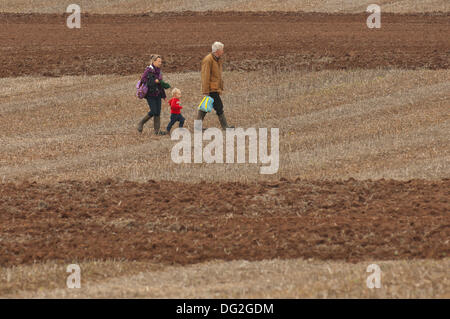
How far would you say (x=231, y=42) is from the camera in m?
33.1

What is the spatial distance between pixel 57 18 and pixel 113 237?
32.2 meters

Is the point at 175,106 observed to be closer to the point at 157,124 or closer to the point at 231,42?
the point at 157,124

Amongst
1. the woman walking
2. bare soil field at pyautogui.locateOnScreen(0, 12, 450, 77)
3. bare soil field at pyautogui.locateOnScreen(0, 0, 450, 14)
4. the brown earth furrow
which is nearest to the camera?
the brown earth furrow

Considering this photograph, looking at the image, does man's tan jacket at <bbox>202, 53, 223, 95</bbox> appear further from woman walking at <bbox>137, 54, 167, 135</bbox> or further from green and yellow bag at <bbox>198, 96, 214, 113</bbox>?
woman walking at <bbox>137, 54, 167, 135</bbox>

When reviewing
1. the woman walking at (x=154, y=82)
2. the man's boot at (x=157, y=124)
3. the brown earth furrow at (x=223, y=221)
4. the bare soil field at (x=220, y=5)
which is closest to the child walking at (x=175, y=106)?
the woman walking at (x=154, y=82)

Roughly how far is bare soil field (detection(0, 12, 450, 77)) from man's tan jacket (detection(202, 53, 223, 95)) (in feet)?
27.5

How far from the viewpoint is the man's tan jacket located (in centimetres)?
2009

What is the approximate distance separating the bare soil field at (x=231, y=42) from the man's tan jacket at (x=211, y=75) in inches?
330

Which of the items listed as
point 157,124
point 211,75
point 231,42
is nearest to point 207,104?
point 211,75

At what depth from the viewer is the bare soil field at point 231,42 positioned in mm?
29172

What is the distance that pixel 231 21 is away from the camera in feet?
131

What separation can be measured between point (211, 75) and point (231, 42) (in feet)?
42.9

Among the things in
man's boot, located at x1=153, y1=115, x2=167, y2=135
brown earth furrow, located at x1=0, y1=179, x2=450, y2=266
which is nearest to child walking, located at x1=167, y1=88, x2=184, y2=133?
man's boot, located at x1=153, y1=115, x2=167, y2=135

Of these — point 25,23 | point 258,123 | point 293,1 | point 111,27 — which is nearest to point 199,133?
point 258,123
